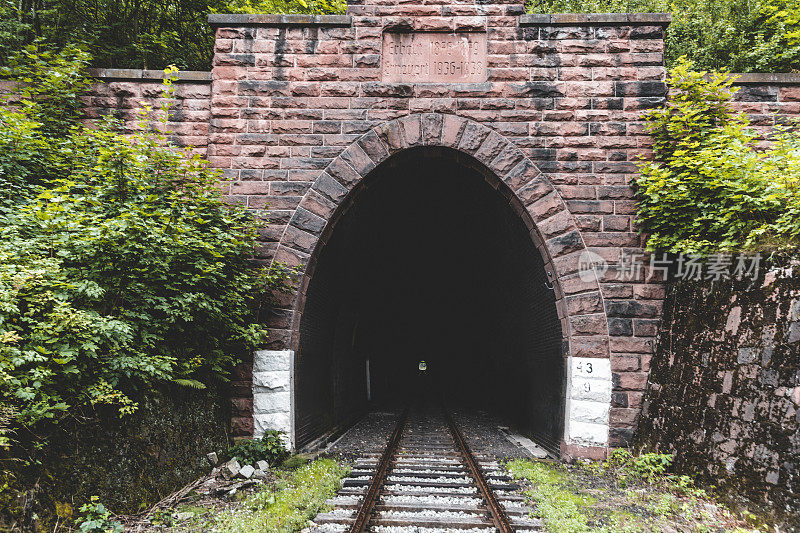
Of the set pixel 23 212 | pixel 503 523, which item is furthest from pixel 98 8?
pixel 503 523

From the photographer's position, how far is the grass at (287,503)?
416 centimetres

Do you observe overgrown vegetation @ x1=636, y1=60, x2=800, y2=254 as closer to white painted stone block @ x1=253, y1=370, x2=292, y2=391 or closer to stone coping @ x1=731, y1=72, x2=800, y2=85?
stone coping @ x1=731, y1=72, x2=800, y2=85

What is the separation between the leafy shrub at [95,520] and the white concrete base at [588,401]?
206 inches

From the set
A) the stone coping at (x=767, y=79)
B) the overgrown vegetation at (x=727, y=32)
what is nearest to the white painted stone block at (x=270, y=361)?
the stone coping at (x=767, y=79)

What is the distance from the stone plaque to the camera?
23.7ft

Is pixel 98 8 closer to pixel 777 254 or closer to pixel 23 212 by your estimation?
pixel 23 212

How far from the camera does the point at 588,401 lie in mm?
6531

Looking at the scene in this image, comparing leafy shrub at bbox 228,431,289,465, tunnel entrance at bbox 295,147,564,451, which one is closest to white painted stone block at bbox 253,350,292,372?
Result: tunnel entrance at bbox 295,147,564,451

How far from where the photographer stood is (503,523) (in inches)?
169

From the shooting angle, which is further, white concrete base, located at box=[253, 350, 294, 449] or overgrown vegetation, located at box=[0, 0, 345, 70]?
overgrown vegetation, located at box=[0, 0, 345, 70]

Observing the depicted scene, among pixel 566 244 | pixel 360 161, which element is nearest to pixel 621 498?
pixel 566 244

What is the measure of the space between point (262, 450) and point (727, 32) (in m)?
14.8

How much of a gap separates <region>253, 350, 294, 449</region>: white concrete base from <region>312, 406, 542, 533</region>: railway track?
1161 millimetres

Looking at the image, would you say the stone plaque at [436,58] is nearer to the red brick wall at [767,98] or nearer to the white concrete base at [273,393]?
the red brick wall at [767,98]
